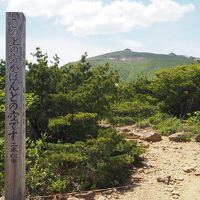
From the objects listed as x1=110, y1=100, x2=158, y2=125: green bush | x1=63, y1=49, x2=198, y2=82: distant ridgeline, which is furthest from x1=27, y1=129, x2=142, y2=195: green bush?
x1=63, y1=49, x2=198, y2=82: distant ridgeline

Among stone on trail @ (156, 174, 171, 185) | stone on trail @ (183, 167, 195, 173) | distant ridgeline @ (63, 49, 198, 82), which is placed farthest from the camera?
distant ridgeline @ (63, 49, 198, 82)

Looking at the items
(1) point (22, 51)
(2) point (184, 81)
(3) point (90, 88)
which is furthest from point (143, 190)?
(2) point (184, 81)

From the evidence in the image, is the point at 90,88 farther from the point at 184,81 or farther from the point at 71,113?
the point at 184,81

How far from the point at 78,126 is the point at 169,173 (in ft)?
7.15

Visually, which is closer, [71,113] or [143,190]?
[143,190]

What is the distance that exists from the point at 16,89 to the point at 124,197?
3.18 meters

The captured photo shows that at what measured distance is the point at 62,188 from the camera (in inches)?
302

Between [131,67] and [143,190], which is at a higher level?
[131,67]

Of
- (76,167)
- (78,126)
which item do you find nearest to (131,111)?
(78,126)

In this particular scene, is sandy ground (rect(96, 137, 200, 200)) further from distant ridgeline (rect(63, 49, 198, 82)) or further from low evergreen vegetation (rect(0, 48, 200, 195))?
distant ridgeline (rect(63, 49, 198, 82))

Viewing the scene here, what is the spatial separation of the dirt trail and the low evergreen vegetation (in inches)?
Answer: 15.0

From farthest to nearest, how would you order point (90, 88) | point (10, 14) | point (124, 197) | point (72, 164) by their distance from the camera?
point (90, 88)
point (72, 164)
point (124, 197)
point (10, 14)

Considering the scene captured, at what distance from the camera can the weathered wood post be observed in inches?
212

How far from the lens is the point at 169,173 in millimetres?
8711
